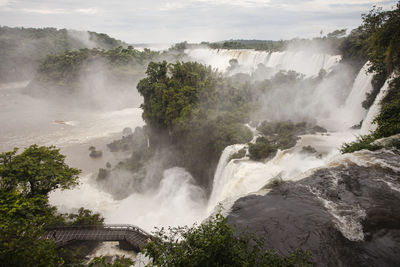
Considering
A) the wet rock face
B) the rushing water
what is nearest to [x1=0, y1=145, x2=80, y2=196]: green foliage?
the rushing water

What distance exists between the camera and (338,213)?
7629 mm

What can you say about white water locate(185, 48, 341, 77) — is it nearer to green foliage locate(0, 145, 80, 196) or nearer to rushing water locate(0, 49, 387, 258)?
rushing water locate(0, 49, 387, 258)

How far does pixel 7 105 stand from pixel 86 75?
17910 millimetres

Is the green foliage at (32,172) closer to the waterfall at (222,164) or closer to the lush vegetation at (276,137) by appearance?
the waterfall at (222,164)

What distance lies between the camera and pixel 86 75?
198ft

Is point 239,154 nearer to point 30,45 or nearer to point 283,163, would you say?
point 283,163

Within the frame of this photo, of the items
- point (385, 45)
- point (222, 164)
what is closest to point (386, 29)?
point (385, 45)

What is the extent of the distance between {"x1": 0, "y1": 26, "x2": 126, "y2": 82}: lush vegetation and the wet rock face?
86469 millimetres

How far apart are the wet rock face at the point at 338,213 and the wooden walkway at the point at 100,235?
681cm

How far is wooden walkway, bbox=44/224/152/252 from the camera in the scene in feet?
39.4

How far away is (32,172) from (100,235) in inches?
180

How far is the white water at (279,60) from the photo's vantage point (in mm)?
30203

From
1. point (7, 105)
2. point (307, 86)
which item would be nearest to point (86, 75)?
point (7, 105)

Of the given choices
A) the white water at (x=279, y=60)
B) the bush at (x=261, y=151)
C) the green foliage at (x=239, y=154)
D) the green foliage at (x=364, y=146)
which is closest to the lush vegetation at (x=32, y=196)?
the green foliage at (x=239, y=154)
